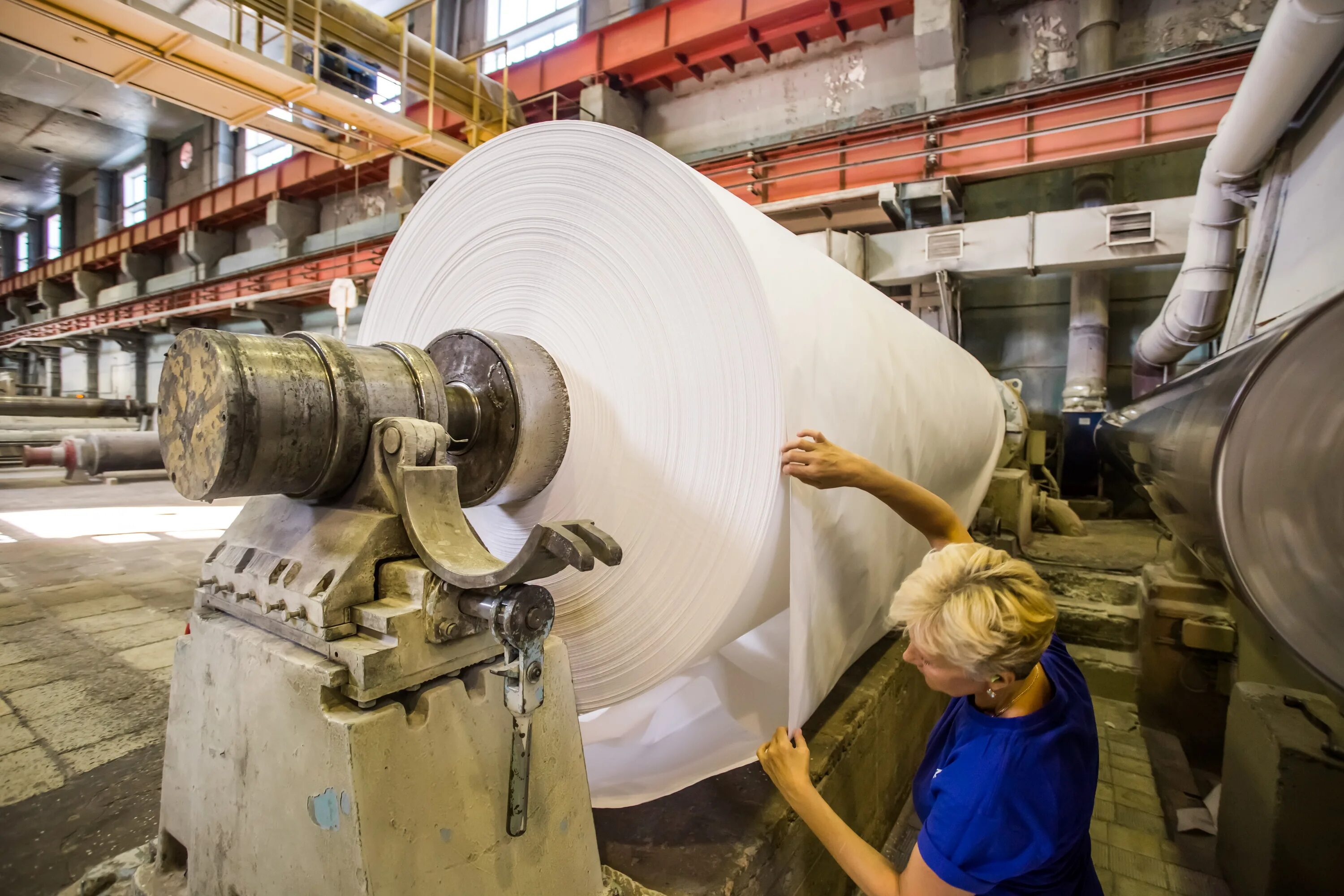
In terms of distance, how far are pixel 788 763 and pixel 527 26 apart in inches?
365

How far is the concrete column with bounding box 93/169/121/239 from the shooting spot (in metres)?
12.9

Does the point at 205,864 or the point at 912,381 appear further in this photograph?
the point at 912,381

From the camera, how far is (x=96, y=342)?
1303cm

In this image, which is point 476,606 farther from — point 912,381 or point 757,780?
point 912,381

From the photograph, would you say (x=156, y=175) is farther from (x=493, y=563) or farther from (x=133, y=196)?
(x=493, y=563)

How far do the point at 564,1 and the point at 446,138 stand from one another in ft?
12.1

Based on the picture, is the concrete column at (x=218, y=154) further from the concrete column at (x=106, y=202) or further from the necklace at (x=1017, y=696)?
the necklace at (x=1017, y=696)

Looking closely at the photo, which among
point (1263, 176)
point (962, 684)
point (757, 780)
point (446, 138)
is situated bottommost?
point (757, 780)

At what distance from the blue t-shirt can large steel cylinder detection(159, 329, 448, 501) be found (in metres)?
0.96

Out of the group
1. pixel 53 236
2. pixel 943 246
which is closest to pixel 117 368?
pixel 53 236

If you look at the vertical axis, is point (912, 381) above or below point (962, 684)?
above

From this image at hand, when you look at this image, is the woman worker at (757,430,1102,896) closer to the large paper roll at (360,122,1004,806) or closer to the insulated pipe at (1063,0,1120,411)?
the large paper roll at (360,122,1004,806)

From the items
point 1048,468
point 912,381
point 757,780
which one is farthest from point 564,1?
point 757,780

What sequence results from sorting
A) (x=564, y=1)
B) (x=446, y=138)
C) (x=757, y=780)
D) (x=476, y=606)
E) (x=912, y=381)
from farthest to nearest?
(x=564, y=1)
(x=446, y=138)
(x=912, y=381)
(x=757, y=780)
(x=476, y=606)
